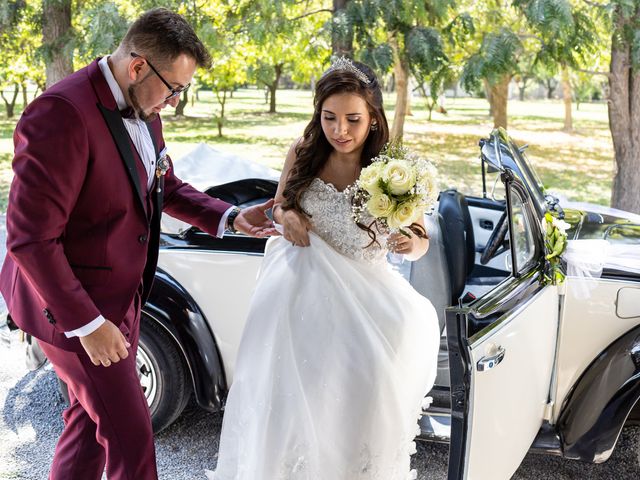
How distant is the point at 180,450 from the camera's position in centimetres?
390

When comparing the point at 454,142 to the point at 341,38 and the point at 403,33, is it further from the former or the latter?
the point at 341,38

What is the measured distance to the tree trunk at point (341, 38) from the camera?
679 cm

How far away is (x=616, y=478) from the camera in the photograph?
3.59 metres

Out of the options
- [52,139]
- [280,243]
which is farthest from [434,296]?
[52,139]

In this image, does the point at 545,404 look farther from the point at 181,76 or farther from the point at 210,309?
the point at 181,76

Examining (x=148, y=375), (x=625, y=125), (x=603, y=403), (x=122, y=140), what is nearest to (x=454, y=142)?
(x=625, y=125)

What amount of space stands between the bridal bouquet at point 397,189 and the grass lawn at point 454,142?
872 centimetres

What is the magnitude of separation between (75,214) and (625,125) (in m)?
6.56

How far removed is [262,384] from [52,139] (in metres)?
1.30

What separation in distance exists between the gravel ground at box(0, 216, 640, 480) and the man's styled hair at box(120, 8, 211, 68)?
88.2 inches

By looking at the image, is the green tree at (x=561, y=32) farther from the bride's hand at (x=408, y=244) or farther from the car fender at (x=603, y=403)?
the bride's hand at (x=408, y=244)

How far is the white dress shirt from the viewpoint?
7.29 feet

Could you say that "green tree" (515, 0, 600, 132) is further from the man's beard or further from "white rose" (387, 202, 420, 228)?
the man's beard

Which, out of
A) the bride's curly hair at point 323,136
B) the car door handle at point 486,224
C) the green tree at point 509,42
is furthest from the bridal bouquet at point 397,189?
the green tree at point 509,42
